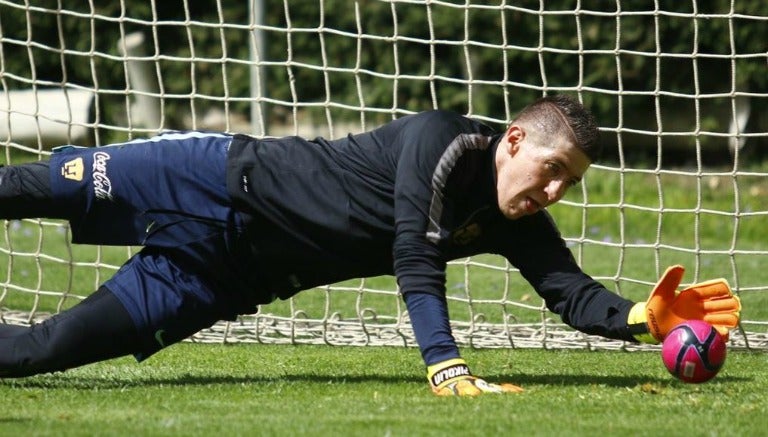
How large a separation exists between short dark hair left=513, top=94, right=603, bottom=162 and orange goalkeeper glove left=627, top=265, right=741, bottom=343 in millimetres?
567

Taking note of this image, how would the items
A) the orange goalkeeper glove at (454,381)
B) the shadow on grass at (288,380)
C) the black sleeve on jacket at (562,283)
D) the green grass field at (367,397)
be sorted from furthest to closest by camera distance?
the shadow on grass at (288,380) < the black sleeve on jacket at (562,283) < the orange goalkeeper glove at (454,381) < the green grass field at (367,397)

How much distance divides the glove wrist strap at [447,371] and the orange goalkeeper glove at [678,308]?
0.75 metres

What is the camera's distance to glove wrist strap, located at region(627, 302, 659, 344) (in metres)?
5.05

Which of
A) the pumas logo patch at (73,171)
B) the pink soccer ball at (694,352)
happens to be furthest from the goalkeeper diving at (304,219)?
the pink soccer ball at (694,352)

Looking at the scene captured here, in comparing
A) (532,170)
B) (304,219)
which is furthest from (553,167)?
(304,219)

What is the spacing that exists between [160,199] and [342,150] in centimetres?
73

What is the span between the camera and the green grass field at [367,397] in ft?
13.9

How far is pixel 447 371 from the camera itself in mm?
4750

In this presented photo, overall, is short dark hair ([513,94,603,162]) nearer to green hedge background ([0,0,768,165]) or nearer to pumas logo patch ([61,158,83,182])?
pumas logo patch ([61,158,83,182])

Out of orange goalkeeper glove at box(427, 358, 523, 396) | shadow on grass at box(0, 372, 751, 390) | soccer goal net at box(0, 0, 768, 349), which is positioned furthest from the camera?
soccer goal net at box(0, 0, 768, 349)

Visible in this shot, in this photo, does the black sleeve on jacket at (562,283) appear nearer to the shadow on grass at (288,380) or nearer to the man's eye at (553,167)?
the shadow on grass at (288,380)

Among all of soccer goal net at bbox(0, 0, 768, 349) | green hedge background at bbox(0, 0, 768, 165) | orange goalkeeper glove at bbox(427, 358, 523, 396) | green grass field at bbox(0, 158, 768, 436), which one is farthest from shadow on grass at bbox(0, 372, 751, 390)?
green hedge background at bbox(0, 0, 768, 165)

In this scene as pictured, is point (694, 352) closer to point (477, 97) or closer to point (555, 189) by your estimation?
point (555, 189)

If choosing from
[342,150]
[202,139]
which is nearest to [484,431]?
[342,150]
